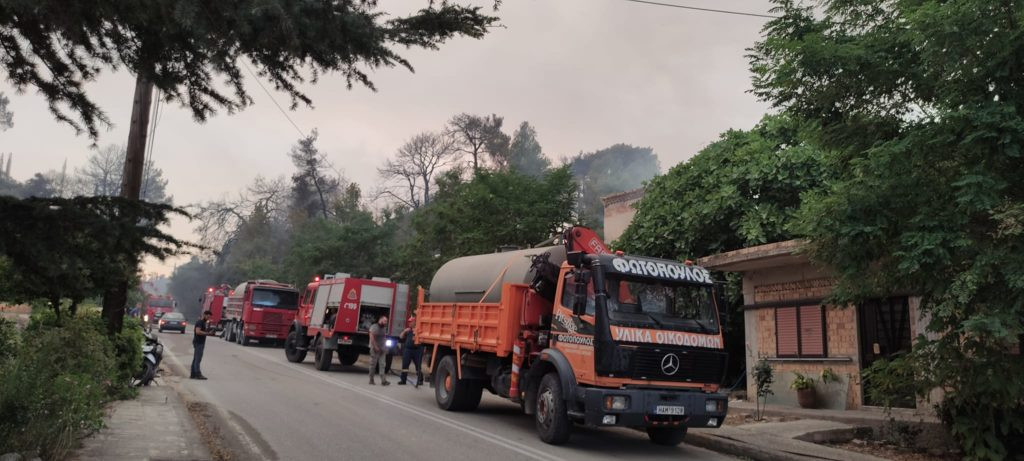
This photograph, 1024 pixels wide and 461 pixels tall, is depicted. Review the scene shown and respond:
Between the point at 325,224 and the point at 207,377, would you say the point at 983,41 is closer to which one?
the point at 207,377

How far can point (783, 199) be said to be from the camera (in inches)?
683

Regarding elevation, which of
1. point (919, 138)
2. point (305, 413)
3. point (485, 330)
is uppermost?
point (919, 138)

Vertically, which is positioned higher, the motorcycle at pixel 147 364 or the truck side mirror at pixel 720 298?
the truck side mirror at pixel 720 298

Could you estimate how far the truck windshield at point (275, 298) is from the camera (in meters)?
31.1

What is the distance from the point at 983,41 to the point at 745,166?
1073cm

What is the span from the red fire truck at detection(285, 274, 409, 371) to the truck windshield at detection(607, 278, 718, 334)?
11958mm

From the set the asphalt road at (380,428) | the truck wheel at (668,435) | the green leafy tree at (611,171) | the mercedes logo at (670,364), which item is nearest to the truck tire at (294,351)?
the asphalt road at (380,428)

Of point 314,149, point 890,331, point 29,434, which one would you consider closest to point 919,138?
point 890,331

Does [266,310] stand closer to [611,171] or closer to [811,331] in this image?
[811,331]

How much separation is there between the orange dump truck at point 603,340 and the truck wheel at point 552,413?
1 centimetres

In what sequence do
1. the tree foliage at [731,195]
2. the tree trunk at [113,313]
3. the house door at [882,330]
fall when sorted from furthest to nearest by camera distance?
the tree foliage at [731,195] → the house door at [882,330] → the tree trunk at [113,313]

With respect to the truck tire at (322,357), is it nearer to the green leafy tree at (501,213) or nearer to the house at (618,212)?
the green leafy tree at (501,213)

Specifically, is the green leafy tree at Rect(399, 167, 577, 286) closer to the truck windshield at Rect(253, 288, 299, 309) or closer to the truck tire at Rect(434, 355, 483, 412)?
the truck windshield at Rect(253, 288, 299, 309)

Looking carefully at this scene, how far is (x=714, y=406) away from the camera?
923cm
